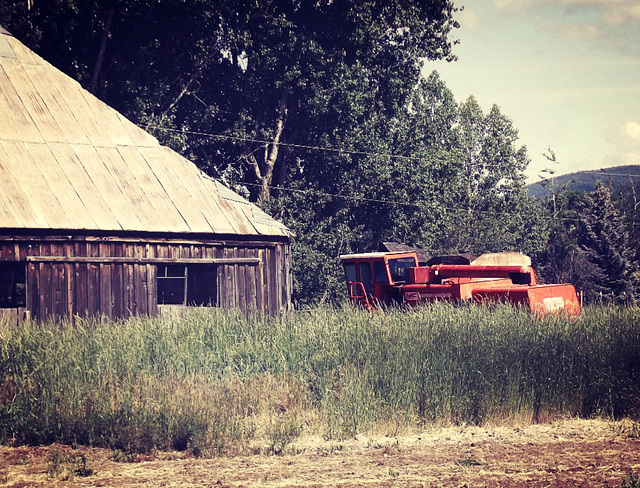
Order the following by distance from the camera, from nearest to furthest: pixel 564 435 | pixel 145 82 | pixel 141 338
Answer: pixel 564 435 → pixel 141 338 → pixel 145 82

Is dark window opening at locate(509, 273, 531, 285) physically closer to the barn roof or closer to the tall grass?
the tall grass

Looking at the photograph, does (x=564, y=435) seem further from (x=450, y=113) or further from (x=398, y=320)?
(x=450, y=113)

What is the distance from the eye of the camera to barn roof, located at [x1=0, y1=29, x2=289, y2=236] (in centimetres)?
1723

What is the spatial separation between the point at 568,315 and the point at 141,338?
7.33 metres

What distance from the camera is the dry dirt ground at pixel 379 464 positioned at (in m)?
7.34

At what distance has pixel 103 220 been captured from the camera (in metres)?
17.7

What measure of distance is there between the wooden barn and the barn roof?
31mm

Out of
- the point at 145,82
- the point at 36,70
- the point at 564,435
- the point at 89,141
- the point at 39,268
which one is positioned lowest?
the point at 564,435

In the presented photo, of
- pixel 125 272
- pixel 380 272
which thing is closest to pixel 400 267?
pixel 380 272

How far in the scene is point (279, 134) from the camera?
1248 inches

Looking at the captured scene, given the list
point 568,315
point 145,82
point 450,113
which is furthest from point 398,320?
point 450,113

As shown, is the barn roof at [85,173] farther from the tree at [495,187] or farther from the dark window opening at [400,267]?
the tree at [495,187]

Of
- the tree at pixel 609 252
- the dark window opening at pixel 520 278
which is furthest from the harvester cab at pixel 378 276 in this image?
the tree at pixel 609 252

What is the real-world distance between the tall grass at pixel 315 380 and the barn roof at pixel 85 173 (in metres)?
5.59
